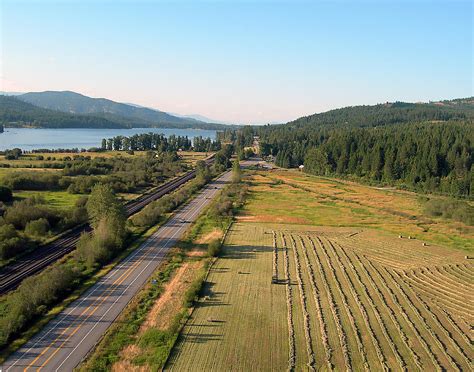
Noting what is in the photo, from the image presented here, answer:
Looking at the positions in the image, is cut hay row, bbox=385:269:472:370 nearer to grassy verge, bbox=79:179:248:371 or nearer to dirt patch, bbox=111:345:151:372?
grassy verge, bbox=79:179:248:371

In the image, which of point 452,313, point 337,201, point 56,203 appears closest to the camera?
point 452,313

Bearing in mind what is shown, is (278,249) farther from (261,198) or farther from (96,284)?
(261,198)

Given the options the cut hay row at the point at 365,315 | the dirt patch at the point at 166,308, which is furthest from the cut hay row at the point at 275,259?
the dirt patch at the point at 166,308

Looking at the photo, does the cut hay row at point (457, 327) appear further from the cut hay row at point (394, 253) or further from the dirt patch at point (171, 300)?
the dirt patch at point (171, 300)

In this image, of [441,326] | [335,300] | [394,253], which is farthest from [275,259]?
[441,326]

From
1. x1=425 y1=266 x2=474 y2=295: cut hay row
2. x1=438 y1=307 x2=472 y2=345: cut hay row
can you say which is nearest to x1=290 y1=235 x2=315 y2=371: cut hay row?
x1=438 y1=307 x2=472 y2=345: cut hay row

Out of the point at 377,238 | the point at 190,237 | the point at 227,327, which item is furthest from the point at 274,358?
the point at 377,238

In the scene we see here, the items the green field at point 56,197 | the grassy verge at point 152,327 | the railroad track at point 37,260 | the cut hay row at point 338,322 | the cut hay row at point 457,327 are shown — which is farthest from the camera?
the green field at point 56,197
